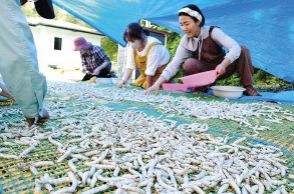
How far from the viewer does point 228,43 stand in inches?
164

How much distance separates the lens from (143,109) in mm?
3100

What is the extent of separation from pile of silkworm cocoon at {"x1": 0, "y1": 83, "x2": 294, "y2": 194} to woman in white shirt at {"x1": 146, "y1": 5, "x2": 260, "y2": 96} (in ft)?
7.08

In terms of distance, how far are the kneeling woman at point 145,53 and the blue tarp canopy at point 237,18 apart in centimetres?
78

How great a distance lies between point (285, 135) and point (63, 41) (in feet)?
71.7

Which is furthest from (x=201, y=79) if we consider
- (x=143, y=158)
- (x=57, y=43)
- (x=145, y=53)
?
(x=57, y=43)

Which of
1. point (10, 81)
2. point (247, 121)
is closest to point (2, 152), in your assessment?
point (10, 81)

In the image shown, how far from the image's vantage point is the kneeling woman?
16.4ft

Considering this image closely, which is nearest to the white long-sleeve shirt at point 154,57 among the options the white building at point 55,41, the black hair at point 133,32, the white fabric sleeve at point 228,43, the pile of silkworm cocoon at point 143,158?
the black hair at point 133,32

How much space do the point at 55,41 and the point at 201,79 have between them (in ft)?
65.0

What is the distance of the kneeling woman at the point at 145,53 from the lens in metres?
5.00

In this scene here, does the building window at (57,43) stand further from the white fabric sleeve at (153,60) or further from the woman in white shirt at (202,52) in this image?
the woman in white shirt at (202,52)

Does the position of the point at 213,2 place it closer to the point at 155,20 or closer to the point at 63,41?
the point at 155,20

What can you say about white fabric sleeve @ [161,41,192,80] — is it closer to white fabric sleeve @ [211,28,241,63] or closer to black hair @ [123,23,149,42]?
white fabric sleeve @ [211,28,241,63]

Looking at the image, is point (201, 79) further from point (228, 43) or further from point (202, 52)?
point (228, 43)
